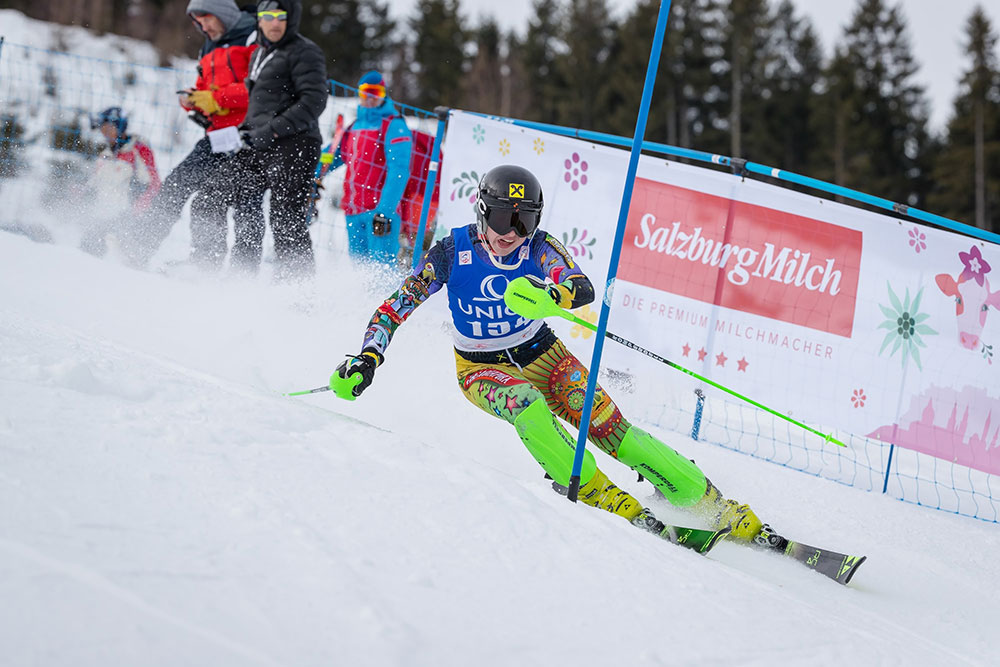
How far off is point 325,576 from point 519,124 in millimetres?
4498

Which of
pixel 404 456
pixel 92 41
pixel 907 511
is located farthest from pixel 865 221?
pixel 92 41

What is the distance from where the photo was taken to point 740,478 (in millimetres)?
4652

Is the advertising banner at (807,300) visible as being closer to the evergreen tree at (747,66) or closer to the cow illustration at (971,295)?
the cow illustration at (971,295)

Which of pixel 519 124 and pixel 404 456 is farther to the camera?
pixel 519 124

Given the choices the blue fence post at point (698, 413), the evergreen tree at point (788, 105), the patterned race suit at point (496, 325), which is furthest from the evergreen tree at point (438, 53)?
the patterned race suit at point (496, 325)

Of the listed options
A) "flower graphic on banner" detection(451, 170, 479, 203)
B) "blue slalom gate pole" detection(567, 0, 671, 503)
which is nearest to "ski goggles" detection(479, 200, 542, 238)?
"blue slalom gate pole" detection(567, 0, 671, 503)

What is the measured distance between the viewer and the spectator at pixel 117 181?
645 cm

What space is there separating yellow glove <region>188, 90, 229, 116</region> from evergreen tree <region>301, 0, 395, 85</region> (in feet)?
95.6

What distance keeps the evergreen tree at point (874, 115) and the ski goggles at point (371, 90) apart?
2513 cm

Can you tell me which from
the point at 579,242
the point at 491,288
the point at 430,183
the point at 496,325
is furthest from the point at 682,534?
the point at 430,183

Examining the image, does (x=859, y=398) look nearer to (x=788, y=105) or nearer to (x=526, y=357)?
(x=526, y=357)

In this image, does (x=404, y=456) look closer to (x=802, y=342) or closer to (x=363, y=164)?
(x=802, y=342)

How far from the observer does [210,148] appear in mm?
6113

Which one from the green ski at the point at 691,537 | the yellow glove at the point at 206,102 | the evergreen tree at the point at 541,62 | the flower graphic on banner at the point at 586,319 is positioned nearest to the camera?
the green ski at the point at 691,537
